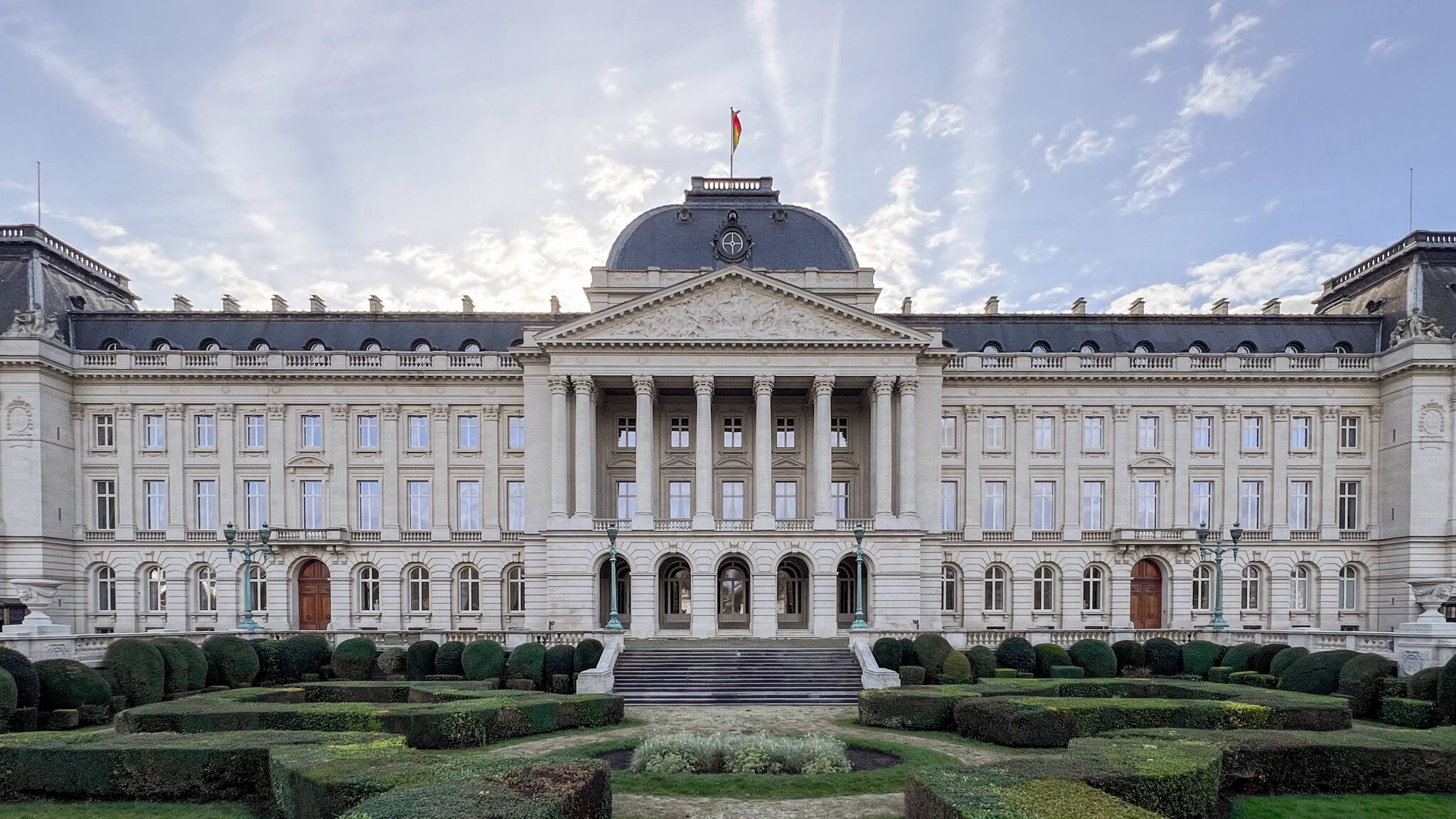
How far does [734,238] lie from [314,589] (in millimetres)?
32668

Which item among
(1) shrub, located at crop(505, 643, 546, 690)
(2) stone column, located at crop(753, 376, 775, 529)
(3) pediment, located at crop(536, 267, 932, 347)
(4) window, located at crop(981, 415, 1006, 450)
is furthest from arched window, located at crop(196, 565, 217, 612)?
(4) window, located at crop(981, 415, 1006, 450)

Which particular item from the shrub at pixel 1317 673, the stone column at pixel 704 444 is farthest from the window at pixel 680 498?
the shrub at pixel 1317 673

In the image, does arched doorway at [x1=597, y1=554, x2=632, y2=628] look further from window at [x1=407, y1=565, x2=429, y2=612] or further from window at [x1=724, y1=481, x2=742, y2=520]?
window at [x1=407, y1=565, x2=429, y2=612]

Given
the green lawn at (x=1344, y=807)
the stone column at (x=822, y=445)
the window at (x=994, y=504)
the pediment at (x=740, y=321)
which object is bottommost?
the green lawn at (x=1344, y=807)

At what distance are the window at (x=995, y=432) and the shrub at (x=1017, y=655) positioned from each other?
17800 mm

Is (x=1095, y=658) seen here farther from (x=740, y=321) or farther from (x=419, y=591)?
(x=419, y=591)

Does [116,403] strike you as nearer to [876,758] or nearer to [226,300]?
[226,300]

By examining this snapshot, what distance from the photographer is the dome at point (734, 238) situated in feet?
155

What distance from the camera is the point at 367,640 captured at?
3241 cm

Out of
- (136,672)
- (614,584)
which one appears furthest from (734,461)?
(136,672)

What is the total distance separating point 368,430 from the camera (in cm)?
4819

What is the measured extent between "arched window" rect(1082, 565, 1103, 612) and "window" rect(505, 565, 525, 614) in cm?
3367

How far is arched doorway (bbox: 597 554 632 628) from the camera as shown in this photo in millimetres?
45500

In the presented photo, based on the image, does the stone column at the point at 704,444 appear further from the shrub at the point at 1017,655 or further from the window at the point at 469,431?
the shrub at the point at 1017,655
